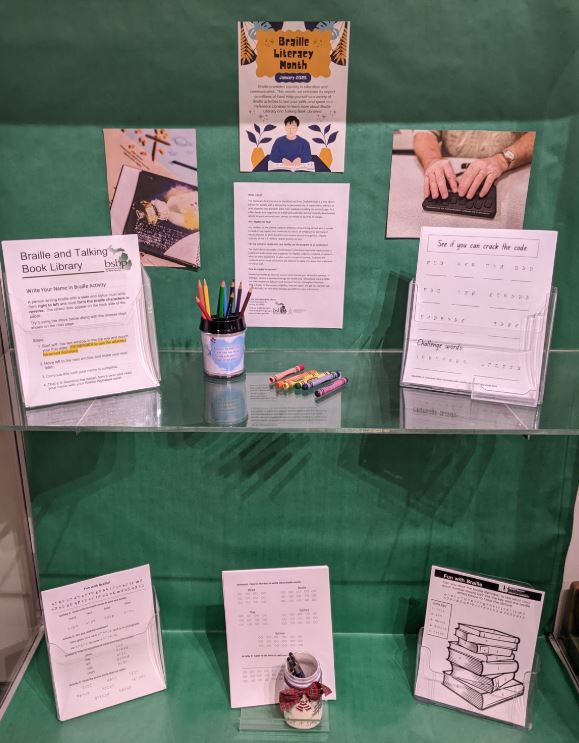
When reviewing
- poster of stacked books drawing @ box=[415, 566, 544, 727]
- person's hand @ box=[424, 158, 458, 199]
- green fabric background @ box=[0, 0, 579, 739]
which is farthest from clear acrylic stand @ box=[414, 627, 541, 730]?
person's hand @ box=[424, 158, 458, 199]

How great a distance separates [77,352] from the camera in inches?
41.0

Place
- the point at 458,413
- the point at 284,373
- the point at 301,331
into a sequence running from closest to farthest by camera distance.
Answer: the point at 458,413, the point at 284,373, the point at 301,331

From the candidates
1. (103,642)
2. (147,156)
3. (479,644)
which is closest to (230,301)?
(147,156)

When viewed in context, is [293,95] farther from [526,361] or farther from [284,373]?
[526,361]

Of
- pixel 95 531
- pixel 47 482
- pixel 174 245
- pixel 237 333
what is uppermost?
pixel 174 245

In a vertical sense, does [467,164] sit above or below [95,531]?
above

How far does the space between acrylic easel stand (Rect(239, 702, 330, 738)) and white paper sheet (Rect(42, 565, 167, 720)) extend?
0.18 metres

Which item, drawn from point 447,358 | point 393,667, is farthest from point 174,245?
point 393,667

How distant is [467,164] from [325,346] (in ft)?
1.34

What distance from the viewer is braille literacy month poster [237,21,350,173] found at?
3.46 feet

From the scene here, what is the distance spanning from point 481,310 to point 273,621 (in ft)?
2.31

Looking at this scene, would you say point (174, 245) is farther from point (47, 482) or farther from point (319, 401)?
point (47, 482)

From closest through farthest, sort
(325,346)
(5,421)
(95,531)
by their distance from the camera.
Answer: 1. (5,421)
2. (325,346)
3. (95,531)

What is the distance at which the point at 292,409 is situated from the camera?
1.03 meters
